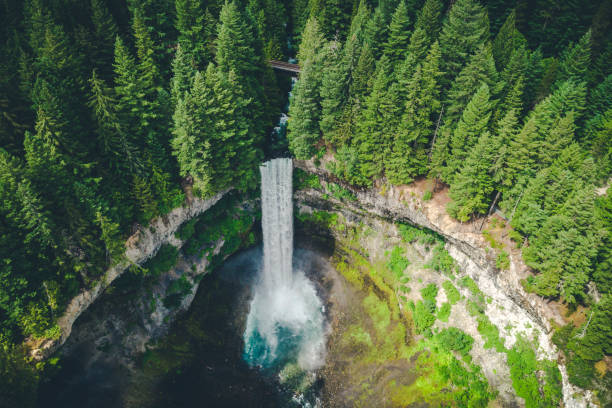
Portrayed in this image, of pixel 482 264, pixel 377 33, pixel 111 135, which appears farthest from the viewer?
pixel 377 33

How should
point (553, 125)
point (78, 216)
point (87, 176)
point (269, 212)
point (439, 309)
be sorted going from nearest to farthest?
point (78, 216) → point (87, 176) → point (553, 125) → point (439, 309) → point (269, 212)

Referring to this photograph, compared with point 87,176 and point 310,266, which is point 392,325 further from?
point 87,176

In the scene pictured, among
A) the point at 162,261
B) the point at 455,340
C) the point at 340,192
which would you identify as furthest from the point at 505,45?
the point at 162,261

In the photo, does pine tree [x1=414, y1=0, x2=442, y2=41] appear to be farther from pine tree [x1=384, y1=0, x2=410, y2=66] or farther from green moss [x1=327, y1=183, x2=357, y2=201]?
green moss [x1=327, y1=183, x2=357, y2=201]

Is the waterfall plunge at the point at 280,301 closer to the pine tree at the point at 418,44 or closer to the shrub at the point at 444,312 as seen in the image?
the shrub at the point at 444,312

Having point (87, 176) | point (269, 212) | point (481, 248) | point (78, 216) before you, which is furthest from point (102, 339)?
point (481, 248)

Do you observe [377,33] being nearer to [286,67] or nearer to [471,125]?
[286,67]

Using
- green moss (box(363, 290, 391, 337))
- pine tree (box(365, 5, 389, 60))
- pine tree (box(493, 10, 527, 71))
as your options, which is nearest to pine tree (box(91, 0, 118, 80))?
pine tree (box(365, 5, 389, 60))
